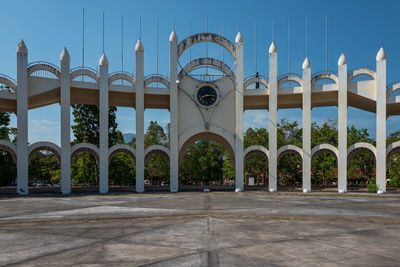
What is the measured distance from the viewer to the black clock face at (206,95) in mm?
32031

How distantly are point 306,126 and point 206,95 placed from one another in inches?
421

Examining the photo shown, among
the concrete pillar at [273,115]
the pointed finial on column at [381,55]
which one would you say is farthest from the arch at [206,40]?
the pointed finial on column at [381,55]

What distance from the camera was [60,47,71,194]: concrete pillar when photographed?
28391 millimetres

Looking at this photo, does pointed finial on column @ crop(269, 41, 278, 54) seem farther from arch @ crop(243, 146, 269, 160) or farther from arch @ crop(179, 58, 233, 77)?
arch @ crop(243, 146, 269, 160)

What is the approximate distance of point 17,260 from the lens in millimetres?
7613

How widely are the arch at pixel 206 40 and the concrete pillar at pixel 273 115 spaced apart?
418 cm

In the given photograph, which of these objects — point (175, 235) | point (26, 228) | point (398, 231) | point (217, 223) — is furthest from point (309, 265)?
point (26, 228)

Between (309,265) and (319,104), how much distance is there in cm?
2881

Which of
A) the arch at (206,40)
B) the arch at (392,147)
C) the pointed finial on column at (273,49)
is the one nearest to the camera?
the arch at (392,147)

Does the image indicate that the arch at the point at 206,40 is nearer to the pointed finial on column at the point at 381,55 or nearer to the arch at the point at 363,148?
the pointed finial on column at the point at 381,55

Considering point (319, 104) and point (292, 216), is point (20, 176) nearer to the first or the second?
point (292, 216)

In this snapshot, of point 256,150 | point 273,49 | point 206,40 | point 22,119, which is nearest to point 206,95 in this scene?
point 206,40

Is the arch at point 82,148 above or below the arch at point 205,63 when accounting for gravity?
below

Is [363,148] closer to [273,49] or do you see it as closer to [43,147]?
[273,49]
